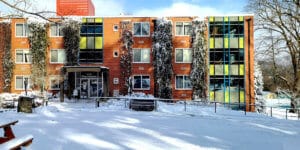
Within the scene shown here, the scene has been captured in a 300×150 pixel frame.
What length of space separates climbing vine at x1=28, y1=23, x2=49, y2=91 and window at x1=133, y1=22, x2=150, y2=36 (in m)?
7.43

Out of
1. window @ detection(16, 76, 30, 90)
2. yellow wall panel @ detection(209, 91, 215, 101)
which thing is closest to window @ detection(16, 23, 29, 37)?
window @ detection(16, 76, 30, 90)

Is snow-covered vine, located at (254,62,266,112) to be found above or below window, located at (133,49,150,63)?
below

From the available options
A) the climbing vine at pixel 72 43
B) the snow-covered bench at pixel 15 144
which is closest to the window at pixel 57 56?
the climbing vine at pixel 72 43

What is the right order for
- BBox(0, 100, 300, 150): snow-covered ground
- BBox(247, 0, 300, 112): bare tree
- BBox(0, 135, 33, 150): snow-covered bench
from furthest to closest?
BBox(247, 0, 300, 112): bare tree < BBox(0, 100, 300, 150): snow-covered ground < BBox(0, 135, 33, 150): snow-covered bench

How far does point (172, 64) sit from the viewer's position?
97.7 feet

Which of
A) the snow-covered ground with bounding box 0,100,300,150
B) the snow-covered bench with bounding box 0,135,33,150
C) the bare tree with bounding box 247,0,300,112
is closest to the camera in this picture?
the snow-covered bench with bounding box 0,135,33,150

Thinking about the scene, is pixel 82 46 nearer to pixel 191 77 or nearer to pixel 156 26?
pixel 156 26

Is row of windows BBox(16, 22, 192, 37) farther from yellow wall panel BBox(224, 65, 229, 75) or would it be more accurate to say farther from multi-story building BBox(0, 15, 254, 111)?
yellow wall panel BBox(224, 65, 229, 75)

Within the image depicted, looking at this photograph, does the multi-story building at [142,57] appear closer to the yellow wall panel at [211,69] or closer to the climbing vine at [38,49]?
the yellow wall panel at [211,69]

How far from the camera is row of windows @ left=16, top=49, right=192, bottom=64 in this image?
29844 mm

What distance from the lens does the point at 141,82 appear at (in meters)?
29.8

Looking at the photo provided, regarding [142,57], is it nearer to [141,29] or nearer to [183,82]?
[141,29]

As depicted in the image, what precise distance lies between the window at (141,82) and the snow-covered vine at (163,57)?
2.43 ft

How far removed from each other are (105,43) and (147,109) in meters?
11.6
